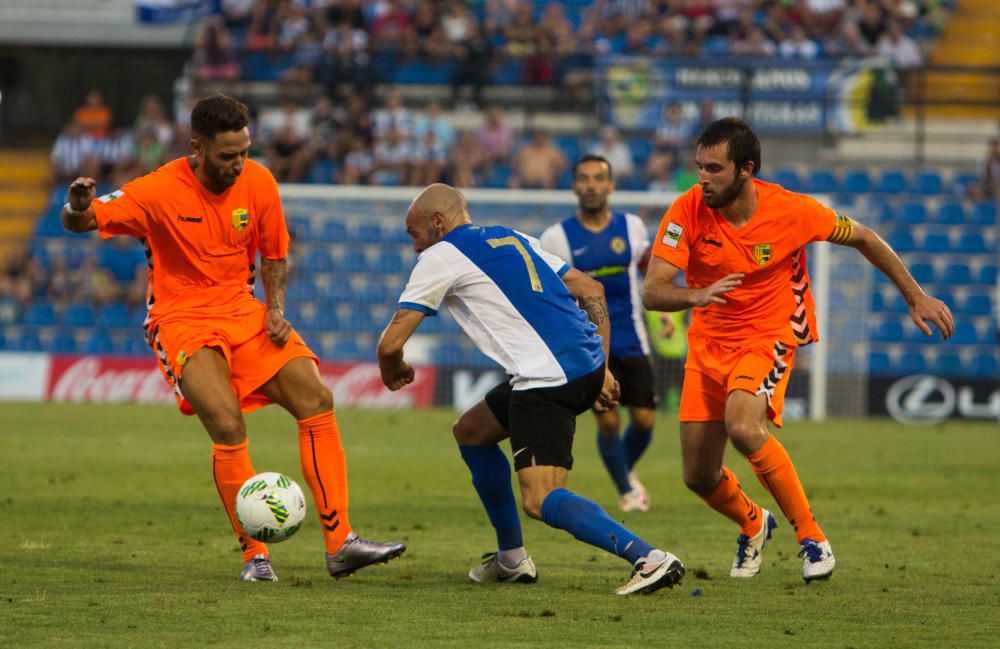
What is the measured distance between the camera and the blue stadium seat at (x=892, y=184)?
78.5 feet

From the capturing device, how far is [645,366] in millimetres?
11547

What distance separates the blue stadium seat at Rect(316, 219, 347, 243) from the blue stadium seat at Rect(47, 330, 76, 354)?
4150 mm

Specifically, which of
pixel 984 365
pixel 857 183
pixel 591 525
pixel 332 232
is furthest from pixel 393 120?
pixel 591 525

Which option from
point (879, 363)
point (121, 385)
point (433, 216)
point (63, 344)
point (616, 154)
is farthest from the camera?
point (616, 154)

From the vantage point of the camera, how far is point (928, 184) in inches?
943

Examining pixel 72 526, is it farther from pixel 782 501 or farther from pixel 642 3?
pixel 642 3

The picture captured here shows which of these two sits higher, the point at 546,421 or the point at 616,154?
the point at 616,154

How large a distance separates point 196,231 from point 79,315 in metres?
16.0

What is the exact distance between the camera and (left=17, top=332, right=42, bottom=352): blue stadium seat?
75.2 feet

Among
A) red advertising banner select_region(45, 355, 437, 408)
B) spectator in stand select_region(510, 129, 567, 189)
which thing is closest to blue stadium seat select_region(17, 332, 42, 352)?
red advertising banner select_region(45, 355, 437, 408)

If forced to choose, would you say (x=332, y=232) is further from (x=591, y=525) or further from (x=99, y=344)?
(x=591, y=525)

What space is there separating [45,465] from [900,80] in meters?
16.6

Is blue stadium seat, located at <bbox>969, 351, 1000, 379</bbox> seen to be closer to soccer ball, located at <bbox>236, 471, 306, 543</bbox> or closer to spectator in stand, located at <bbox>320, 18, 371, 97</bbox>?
spectator in stand, located at <bbox>320, 18, 371, 97</bbox>

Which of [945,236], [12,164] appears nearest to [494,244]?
[945,236]
